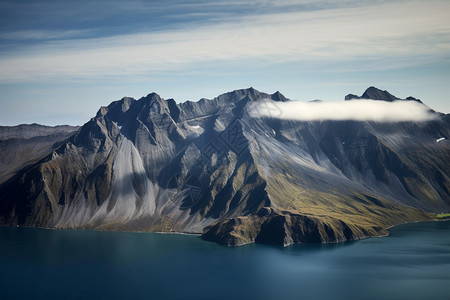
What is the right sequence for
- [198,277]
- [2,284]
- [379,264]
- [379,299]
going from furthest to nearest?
[379,264] < [198,277] < [2,284] < [379,299]

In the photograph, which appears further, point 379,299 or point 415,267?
point 415,267

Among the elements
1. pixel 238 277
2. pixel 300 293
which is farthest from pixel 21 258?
pixel 300 293

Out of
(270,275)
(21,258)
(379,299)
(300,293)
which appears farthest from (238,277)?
(21,258)

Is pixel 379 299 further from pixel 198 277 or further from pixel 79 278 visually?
pixel 79 278

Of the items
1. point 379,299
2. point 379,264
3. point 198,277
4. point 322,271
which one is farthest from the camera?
point 379,264

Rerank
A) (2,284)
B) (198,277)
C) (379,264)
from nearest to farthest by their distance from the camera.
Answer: (2,284), (198,277), (379,264)

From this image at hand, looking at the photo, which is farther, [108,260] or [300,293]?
[108,260]

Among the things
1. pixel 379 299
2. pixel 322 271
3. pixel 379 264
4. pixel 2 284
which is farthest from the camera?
pixel 379 264

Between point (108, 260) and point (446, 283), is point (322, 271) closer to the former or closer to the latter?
point (446, 283)
